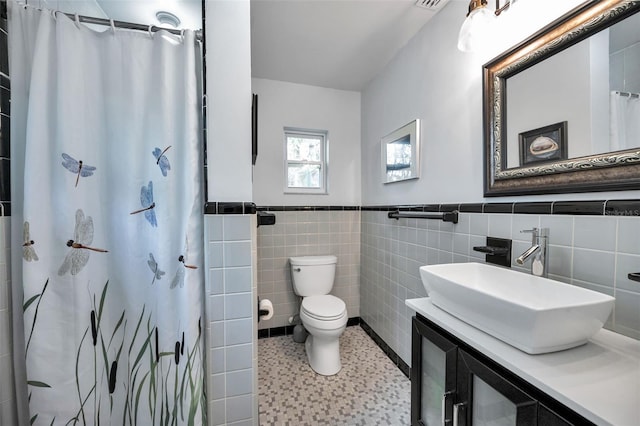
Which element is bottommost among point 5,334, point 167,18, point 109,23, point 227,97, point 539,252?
point 5,334

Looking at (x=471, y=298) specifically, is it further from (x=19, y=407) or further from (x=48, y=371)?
(x=19, y=407)

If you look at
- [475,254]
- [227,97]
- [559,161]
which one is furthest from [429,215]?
[227,97]

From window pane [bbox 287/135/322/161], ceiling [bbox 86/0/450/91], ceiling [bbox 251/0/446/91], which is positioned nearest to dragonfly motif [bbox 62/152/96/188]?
ceiling [bbox 86/0/450/91]

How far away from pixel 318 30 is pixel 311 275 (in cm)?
184

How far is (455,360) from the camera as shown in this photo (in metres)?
0.80

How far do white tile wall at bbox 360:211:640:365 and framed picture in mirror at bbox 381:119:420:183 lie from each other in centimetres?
33

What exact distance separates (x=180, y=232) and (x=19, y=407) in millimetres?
910

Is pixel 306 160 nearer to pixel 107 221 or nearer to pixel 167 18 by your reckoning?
pixel 167 18

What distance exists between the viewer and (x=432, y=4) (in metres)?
1.41

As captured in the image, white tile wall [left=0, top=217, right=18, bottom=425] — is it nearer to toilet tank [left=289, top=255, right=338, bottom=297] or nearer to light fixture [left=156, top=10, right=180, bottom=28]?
A: light fixture [left=156, top=10, right=180, bottom=28]

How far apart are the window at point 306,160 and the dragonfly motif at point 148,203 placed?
4.63 ft

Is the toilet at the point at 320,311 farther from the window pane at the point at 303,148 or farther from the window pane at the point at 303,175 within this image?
the window pane at the point at 303,148

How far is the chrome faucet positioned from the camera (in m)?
0.91

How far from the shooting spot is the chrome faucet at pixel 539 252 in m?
0.91
